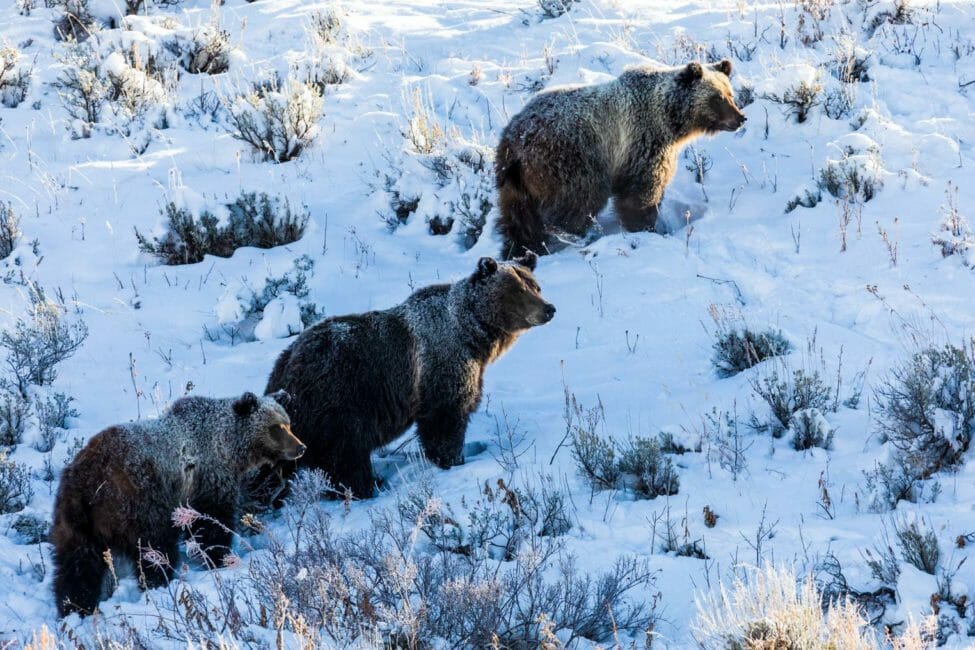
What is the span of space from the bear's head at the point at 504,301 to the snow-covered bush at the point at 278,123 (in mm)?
4863

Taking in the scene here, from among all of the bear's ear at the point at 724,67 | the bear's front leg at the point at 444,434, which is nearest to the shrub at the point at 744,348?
the bear's front leg at the point at 444,434

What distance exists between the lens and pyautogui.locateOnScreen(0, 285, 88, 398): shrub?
8.30 meters

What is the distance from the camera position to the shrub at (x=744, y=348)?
7539 mm

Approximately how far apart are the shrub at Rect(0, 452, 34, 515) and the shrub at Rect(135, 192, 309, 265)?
136 inches

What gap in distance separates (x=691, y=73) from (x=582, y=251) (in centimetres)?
197

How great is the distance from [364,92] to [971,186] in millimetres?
7006

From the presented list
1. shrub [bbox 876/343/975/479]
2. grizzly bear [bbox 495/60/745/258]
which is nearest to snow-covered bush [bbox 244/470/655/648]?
shrub [bbox 876/343/975/479]

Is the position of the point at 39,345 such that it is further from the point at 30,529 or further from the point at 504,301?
the point at 504,301

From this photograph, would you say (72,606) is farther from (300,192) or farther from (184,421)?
(300,192)

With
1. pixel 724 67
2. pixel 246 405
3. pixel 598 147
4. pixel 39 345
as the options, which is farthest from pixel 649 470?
pixel 724 67

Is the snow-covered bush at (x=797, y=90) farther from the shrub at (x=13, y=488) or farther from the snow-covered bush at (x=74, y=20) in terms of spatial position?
the snow-covered bush at (x=74, y=20)

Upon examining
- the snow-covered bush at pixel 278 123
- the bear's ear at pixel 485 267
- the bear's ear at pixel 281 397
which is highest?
the snow-covered bush at pixel 278 123

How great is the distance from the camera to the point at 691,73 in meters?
10.1

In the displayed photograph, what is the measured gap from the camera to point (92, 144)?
1246 cm
